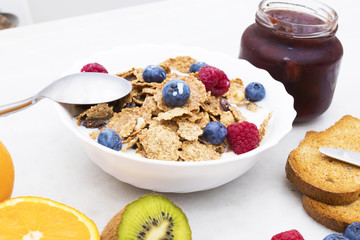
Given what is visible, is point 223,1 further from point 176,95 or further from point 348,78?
point 176,95

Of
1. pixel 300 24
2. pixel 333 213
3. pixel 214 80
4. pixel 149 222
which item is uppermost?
pixel 300 24

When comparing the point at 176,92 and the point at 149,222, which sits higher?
the point at 176,92

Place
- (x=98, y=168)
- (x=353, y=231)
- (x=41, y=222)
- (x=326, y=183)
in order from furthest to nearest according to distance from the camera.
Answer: (x=98, y=168) < (x=326, y=183) < (x=353, y=231) < (x=41, y=222)

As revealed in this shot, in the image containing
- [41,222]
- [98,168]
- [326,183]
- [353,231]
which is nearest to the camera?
[41,222]

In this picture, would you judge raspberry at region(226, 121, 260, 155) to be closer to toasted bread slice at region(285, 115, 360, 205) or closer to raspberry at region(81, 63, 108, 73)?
toasted bread slice at region(285, 115, 360, 205)

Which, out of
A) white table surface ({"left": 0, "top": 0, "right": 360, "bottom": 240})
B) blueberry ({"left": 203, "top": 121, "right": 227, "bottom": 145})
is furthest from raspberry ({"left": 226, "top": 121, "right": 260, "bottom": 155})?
white table surface ({"left": 0, "top": 0, "right": 360, "bottom": 240})

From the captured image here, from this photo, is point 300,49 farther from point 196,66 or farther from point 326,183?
point 326,183

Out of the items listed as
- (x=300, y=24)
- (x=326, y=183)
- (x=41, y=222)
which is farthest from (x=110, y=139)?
(x=300, y=24)
